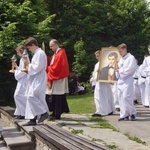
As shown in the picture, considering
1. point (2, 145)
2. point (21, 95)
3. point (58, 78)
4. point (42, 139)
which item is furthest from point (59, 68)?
point (42, 139)

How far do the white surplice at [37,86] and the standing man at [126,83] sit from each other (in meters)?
2.32

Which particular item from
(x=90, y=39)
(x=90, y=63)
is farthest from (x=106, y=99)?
(x=90, y=39)

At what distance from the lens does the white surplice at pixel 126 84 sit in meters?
9.88

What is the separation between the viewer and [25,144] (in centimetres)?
750

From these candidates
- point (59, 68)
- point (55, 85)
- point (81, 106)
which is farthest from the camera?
point (81, 106)

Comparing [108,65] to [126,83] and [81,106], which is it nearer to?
[126,83]

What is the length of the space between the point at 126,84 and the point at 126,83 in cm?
3

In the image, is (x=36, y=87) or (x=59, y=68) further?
(x=59, y=68)

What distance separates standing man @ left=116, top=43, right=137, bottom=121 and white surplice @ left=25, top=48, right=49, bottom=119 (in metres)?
2.32

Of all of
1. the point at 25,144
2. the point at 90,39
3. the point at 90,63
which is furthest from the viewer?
the point at 90,39

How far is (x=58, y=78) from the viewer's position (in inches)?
364

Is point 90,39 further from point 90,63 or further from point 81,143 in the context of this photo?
point 81,143

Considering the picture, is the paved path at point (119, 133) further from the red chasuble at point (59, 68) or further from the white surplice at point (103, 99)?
the white surplice at point (103, 99)

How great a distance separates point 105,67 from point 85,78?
820 inches
